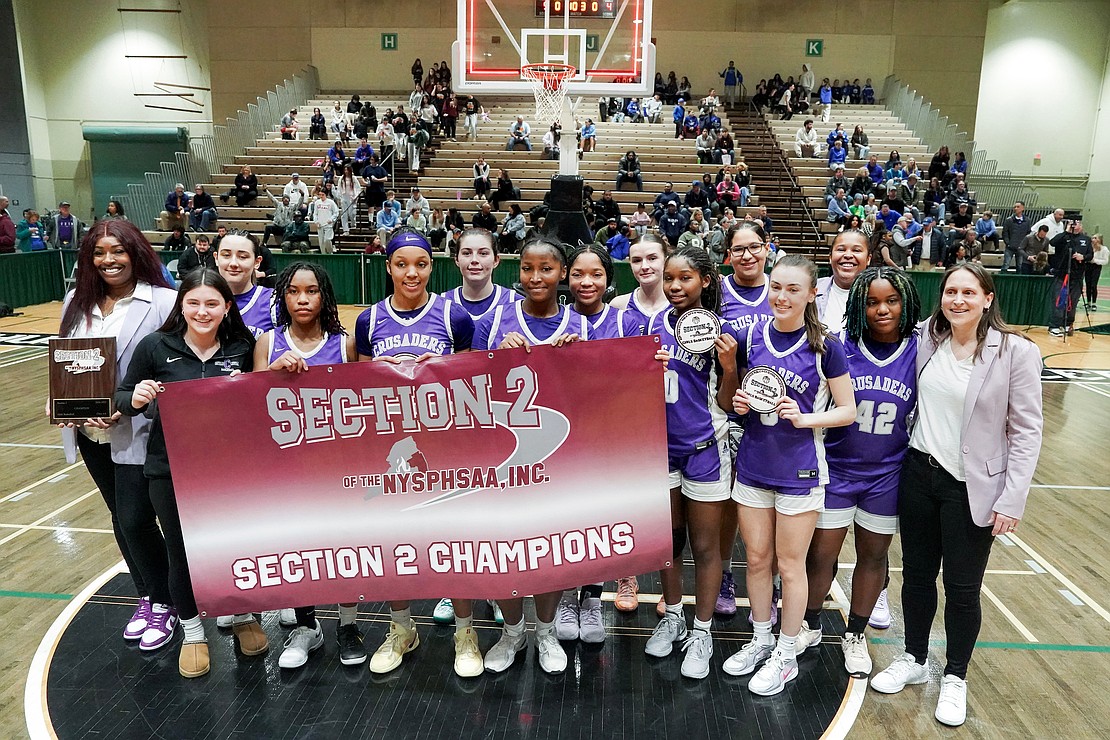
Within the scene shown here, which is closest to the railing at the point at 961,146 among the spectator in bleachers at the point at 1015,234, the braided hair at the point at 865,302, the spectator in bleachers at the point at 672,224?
the spectator in bleachers at the point at 1015,234

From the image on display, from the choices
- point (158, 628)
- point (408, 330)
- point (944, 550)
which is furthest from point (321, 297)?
point (944, 550)

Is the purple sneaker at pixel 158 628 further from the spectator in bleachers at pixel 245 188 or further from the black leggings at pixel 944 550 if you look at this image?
the spectator in bleachers at pixel 245 188

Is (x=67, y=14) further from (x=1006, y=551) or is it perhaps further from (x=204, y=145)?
(x=1006, y=551)

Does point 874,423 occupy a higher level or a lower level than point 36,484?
higher

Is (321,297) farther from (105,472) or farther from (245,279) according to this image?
(105,472)

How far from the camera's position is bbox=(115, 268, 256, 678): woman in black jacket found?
10.8 feet

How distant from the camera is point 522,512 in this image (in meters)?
3.44

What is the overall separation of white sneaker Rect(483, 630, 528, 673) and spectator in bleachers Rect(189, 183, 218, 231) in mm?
16768

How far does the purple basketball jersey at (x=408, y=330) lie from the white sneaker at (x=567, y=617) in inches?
57.9

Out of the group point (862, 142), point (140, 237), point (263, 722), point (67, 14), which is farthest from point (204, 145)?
point (263, 722)

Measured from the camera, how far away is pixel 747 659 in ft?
11.9

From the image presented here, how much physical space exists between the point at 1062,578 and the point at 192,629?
4.95 m

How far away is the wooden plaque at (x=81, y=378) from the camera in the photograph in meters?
3.33

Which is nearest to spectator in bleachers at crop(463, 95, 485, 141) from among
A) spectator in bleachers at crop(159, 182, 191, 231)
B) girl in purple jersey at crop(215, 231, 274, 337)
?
spectator in bleachers at crop(159, 182, 191, 231)
